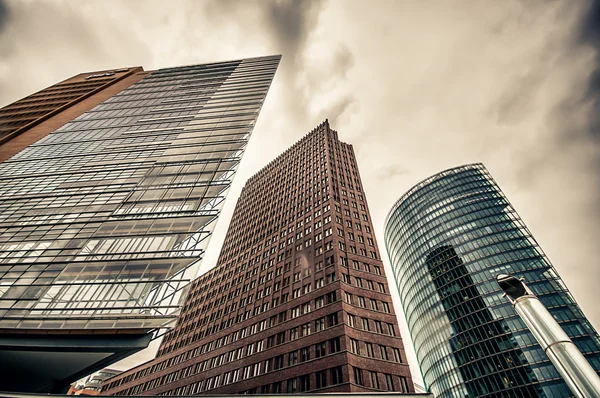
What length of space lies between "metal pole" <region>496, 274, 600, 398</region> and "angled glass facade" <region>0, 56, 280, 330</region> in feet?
63.0

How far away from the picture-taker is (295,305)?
143ft

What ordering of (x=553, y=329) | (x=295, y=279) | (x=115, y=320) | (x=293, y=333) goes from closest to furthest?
(x=553, y=329) < (x=115, y=320) < (x=293, y=333) < (x=295, y=279)

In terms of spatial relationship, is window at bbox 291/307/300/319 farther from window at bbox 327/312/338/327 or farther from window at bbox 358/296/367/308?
window at bbox 358/296/367/308

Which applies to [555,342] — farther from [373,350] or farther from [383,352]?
[383,352]

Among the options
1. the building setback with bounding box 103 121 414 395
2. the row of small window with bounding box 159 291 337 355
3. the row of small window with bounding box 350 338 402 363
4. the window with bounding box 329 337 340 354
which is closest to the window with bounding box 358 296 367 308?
the building setback with bounding box 103 121 414 395

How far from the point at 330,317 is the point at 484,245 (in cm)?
6715

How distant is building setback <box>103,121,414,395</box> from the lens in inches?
1371

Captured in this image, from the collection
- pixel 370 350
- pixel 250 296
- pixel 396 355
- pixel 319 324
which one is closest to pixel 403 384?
pixel 396 355

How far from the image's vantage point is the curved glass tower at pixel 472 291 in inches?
2493

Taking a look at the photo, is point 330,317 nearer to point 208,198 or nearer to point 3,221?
point 208,198

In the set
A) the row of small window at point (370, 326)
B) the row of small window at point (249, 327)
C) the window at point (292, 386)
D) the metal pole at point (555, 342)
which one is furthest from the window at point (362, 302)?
the metal pole at point (555, 342)

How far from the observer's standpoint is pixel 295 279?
47938mm

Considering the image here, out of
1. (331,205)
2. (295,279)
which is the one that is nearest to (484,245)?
(331,205)

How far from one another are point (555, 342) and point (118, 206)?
31.6m
